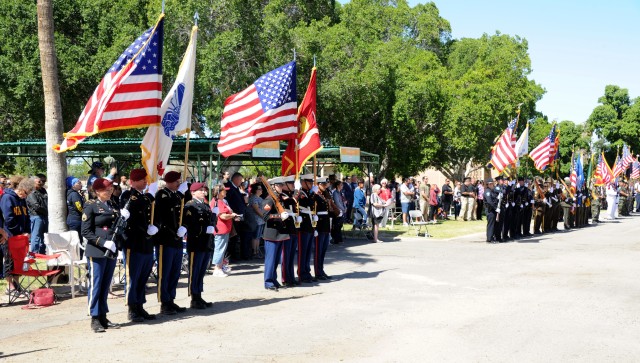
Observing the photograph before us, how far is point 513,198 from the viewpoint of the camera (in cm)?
2188

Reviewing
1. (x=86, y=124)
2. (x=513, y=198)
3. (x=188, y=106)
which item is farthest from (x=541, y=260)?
(x=86, y=124)

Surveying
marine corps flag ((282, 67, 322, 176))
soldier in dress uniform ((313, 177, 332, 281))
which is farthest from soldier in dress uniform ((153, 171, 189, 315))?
soldier in dress uniform ((313, 177, 332, 281))

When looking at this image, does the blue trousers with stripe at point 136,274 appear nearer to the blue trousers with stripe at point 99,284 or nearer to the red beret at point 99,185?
the blue trousers with stripe at point 99,284

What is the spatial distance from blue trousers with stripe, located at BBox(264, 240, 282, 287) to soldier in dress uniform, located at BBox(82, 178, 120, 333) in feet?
10.7

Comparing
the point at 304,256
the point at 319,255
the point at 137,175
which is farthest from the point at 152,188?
the point at 319,255

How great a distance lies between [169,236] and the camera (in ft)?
32.0

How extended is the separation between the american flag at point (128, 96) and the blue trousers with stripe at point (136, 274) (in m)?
1.78

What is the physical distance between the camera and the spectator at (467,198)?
31.2 metres

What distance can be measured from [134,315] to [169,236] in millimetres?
1212

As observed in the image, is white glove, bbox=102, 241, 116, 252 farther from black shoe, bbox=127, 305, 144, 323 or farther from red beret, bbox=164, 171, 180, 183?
red beret, bbox=164, 171, 180, 183

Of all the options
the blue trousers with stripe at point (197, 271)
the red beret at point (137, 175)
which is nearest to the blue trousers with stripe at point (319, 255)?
the blue trousers with stripe at point (197, 271)

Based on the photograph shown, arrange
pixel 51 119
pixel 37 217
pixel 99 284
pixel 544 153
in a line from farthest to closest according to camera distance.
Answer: pixel 544 153
pixel 37 217
pixel 51 119
pixel 99 284

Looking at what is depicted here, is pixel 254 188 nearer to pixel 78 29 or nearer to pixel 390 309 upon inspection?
pixel 390 309

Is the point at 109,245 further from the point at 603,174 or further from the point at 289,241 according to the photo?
the point at 603,174
